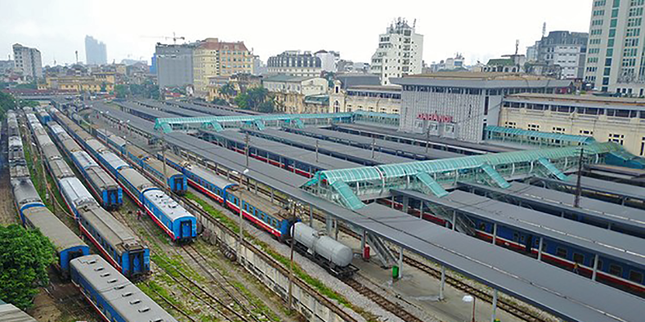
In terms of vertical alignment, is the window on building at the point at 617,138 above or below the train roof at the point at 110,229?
above

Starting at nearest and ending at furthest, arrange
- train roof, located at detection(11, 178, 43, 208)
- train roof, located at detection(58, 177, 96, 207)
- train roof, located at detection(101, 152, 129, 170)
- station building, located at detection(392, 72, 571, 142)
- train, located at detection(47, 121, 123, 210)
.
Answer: train roof, located at detection(58, 177, 96, 207) < train roof, located at detection(11, 178, 43, 208) < train, located at detection(47, 121, 123, 210) < train roof, located at detection(101, 152, 129, 170) < station building, located at detection(392, 72, 571, 142)

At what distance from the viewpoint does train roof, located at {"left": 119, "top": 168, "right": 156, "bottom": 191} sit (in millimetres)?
43588

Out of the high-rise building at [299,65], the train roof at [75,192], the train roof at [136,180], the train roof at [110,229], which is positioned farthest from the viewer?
the high-rise building at [299,65]

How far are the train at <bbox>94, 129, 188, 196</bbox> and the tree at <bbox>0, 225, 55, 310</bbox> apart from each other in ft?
67.0

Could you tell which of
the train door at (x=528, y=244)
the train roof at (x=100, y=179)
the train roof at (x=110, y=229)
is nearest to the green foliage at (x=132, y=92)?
the train roof at (x=100, y=179)

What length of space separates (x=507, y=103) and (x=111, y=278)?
55493 millimetres

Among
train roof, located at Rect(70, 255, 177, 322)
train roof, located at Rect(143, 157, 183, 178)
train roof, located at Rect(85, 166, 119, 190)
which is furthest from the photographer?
train roof, located at Rect(143, 157, 183, 178)

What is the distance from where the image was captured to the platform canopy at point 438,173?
3562 cm

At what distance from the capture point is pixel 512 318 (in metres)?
26.1

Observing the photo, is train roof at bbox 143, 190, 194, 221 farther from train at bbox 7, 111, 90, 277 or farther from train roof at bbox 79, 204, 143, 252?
train at bbox 7, 111, 90, 277

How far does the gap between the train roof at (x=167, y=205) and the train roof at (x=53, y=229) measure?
284 inches

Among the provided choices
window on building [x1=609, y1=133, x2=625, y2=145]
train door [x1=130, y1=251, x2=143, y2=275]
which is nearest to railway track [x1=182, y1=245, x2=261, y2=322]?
train door [x1=130, y1=251, x2=143, y2=275]

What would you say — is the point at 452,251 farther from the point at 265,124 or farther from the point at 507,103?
the point at 265,124

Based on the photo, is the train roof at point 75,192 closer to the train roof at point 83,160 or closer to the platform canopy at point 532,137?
the train roof at point 83,160
